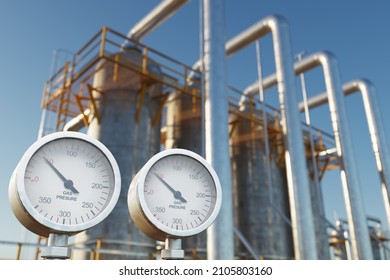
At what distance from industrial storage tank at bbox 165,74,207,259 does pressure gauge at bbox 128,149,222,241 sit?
9207 millimetres

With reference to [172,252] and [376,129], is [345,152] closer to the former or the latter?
[376,129]

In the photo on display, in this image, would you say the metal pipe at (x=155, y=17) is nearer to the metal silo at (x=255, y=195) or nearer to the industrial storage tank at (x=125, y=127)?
the industrial storage tank at (x=125, y=127)

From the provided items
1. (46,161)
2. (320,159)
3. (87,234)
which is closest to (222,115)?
(87,234)

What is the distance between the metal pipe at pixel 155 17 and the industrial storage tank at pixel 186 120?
8.44 ft

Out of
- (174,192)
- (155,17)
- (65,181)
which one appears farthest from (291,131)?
(65,181)

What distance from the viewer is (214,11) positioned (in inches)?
424

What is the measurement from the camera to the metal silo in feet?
45.6

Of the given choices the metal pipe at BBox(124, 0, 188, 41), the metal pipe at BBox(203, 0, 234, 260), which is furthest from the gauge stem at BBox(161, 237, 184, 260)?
the metal pipe at BBox(124, 0, 188, 41)

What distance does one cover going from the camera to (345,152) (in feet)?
46.3

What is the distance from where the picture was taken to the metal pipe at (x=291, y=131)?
11.1m

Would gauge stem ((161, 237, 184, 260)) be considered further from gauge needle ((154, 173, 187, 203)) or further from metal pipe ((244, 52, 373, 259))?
metal pipe ((244, 52, 373, 259))

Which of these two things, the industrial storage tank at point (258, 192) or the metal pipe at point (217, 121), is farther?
the industrial storage tank at point (258, 192)

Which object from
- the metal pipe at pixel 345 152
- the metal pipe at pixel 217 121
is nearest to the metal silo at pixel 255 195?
the metal pipe at pixel 345 152
